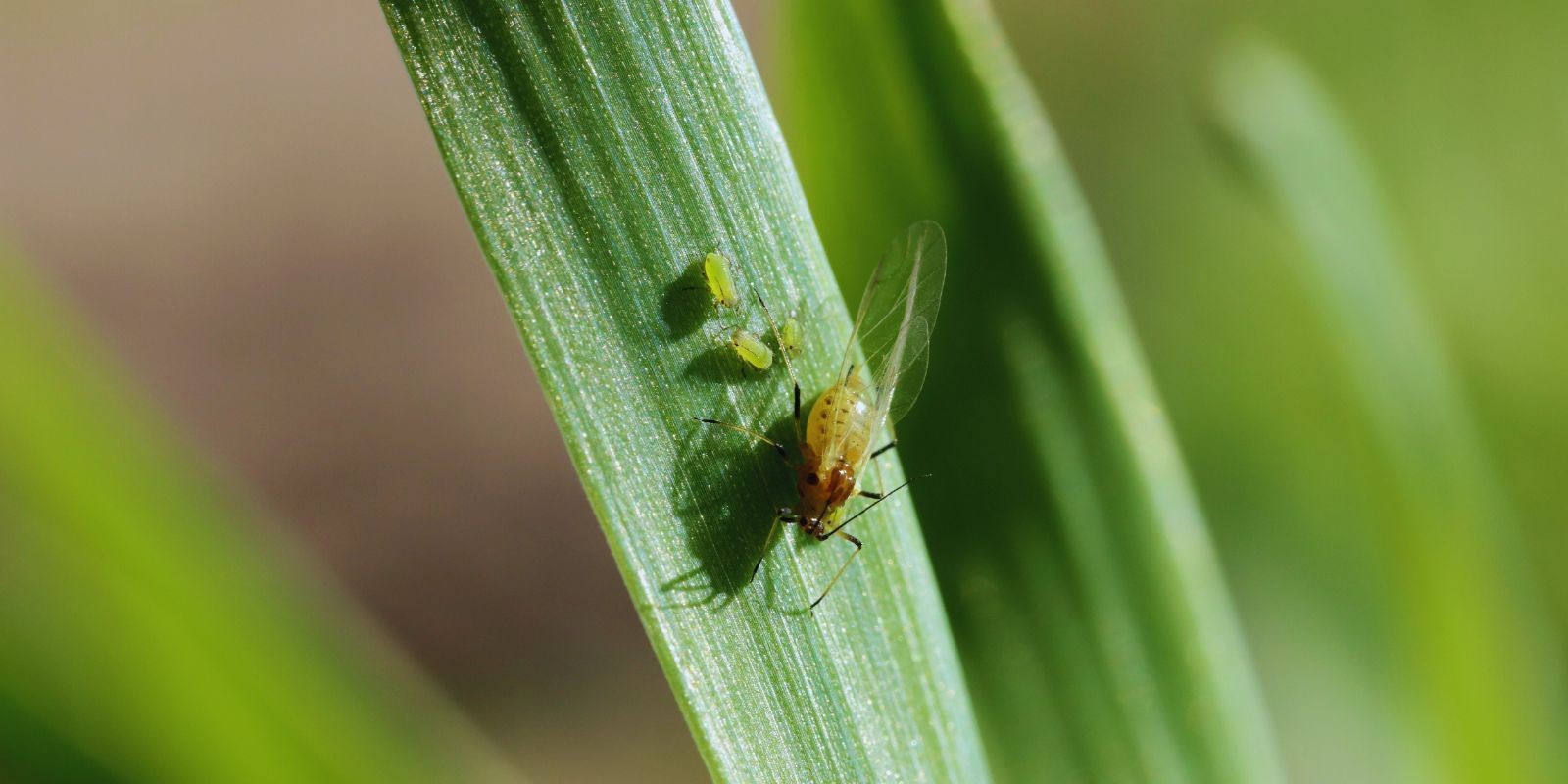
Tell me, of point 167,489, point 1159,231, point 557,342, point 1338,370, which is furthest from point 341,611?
point 1159,231

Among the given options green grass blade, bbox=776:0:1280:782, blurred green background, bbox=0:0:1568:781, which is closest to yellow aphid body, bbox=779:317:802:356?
green grass blade, bbox=776:0:1280:782

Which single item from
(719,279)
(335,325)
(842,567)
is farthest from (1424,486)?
(335,325)

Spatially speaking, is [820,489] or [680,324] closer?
[680,324]

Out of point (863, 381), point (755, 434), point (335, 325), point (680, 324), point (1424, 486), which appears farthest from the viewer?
point (335, 325)

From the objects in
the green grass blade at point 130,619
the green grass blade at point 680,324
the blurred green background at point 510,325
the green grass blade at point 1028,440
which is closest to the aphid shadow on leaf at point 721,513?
the green grass blade at point 680,324

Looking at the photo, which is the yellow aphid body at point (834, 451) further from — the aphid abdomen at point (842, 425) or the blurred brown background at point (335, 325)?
the blurred brown background at point (335, 325)

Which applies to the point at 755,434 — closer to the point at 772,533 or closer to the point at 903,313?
the point at 772,533
